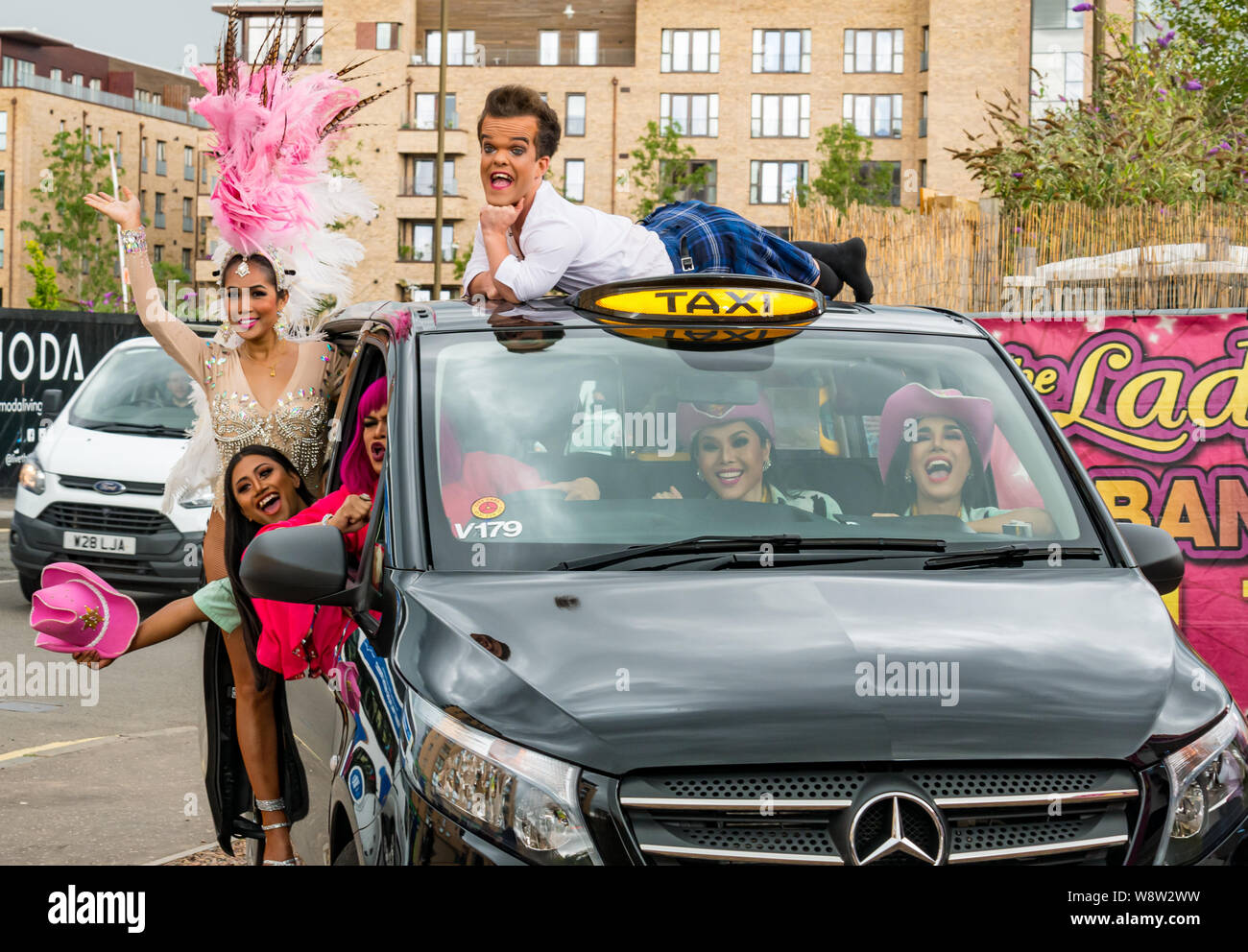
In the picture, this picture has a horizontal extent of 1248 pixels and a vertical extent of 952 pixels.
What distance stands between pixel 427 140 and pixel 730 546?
78486 millimetres

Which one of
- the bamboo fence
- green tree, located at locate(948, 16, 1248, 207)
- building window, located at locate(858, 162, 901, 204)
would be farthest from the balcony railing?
the bamboo fence

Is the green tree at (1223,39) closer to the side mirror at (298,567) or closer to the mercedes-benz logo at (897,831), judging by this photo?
the side mirror at (298,567)

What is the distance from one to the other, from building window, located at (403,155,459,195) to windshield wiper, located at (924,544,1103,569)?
260 feet

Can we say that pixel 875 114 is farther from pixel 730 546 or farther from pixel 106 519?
pixel 730 546

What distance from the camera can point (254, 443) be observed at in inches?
216

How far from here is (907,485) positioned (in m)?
4.18

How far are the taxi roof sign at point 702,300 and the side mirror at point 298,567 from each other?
1.00m

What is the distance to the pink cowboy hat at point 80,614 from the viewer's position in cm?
489

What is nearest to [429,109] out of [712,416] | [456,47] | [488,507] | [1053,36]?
[456,47]
